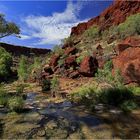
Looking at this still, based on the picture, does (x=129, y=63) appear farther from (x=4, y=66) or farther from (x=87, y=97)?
(x=4, y=66)

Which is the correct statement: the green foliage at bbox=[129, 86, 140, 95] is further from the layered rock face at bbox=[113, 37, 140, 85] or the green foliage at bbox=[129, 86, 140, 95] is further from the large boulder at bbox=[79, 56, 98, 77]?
the large boulder at bbox=[79, 56, 98, 77]

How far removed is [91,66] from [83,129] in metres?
15.5

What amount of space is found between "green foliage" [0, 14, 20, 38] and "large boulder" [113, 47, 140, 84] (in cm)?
853

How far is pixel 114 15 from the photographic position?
203 ft

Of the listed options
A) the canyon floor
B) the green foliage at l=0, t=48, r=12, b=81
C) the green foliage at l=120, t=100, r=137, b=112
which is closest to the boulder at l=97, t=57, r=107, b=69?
the canyon floor

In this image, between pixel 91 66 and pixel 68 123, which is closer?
pixel 68 123

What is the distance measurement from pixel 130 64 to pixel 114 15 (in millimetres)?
43952

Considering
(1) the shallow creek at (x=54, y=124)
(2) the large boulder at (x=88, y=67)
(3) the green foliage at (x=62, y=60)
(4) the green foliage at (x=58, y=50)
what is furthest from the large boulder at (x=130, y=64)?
(4) the green foliage at (x=58, y=50)

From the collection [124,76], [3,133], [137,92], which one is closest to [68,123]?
[3,133]

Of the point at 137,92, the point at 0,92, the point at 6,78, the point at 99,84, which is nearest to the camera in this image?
the point at 137,92

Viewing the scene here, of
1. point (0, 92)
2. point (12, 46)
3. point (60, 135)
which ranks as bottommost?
point (60, 135)

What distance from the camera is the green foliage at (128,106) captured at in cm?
1515

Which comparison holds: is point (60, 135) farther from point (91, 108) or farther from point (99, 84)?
point (99, 84)

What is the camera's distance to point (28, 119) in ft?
45.1
